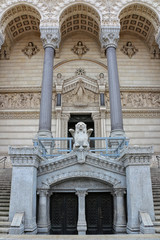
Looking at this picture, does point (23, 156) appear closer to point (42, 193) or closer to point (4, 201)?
point (42, 193)

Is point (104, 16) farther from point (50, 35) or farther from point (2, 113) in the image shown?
point (2, 113)

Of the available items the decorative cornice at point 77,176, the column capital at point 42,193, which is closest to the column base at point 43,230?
the column capital at point 42,193

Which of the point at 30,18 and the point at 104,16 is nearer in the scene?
the point at 104,16

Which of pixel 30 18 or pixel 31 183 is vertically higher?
pixel 30 18

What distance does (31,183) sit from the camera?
24.0ft

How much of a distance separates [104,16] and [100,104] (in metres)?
6.48

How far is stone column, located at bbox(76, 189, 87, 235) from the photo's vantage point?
762cm

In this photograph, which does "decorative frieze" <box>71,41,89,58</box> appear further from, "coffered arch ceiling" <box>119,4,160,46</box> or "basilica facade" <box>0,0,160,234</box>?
"coffered arch ceiling" <box>119,4,160,46</box>

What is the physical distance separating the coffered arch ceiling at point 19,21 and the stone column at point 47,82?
2.57 metres

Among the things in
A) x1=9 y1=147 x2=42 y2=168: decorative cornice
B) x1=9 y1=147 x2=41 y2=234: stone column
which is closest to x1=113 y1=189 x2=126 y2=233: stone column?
x1=9 y1=147 x2=41 y2=234: stone column

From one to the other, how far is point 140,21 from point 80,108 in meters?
8.86

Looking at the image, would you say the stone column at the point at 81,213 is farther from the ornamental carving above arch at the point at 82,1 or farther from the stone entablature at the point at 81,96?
the ornamental carving above arch at the point at 82,1

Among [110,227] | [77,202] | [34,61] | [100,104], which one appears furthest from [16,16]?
[110,227]

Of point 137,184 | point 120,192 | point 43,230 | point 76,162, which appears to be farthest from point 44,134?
point 137,184
